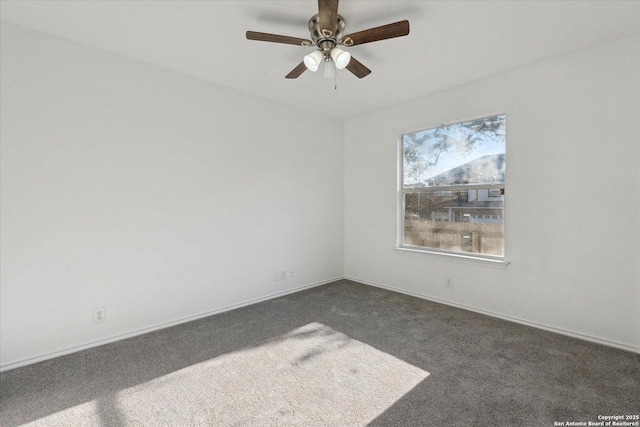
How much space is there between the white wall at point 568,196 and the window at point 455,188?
5.4 inches

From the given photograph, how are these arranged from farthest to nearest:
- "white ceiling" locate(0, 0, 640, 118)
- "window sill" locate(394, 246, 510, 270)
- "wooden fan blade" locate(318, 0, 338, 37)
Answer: "window sill" locate(394, 246, 510, 270) → "white ceiling" locate(0, 0, 640, 118) → "wooden fan blade" locate(318, 0, 338, 37)

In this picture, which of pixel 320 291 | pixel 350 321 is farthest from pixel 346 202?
pixel 350 321

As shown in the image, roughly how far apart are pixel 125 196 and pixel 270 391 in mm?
1972

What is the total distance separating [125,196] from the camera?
99.6 inches

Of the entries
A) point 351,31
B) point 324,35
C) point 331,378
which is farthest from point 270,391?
point 351,31

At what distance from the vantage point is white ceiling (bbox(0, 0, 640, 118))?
194 centimetres

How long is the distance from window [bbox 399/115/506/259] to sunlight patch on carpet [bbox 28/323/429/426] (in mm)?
1686

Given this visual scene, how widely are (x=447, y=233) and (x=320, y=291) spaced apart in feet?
5.56

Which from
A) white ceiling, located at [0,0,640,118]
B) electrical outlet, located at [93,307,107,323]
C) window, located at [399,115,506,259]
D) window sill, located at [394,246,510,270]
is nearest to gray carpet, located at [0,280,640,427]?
electrical outlet, located at [93,307,107,323]

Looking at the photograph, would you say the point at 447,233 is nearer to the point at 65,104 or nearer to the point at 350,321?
the point at 350,321

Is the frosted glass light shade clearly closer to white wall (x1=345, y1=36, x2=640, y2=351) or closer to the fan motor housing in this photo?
the fan motor housing

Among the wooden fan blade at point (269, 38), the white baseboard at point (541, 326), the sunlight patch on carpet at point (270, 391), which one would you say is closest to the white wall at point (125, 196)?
the sunlight patch on carpet at point (270, 391)
